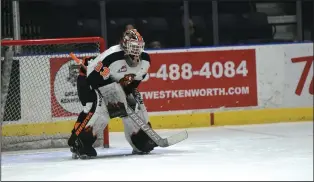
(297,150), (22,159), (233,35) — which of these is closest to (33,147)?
(22,159)

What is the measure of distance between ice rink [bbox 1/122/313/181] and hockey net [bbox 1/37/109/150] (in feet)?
1.86

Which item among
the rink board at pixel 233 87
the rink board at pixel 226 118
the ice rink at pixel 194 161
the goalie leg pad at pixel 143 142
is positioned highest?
the rink board at pixel 233 87

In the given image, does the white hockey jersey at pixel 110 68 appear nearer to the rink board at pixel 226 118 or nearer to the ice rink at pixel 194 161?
the ice rink at pixel 194 161

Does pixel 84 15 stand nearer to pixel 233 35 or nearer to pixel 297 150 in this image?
pixel 233 35

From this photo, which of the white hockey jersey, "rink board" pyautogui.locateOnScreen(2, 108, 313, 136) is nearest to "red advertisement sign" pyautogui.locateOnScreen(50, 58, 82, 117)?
"rink board" pyautogui.locateOnScreen(2, 108, 313, 136)

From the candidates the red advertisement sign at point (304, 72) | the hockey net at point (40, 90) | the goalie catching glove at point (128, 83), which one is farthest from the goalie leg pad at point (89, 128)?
the red advertisement sign at point (304, 72)

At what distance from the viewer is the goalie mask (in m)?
6.15

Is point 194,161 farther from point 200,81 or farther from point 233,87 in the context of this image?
point 233,87

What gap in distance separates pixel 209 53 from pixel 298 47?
3.52ft

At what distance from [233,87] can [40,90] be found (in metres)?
2.41

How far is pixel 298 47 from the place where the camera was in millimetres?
9414

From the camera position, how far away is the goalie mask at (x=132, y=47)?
615 cm

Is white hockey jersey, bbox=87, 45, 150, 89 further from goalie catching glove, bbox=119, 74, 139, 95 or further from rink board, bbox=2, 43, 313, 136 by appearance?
rink board, bbox=2, 43, 313, 136

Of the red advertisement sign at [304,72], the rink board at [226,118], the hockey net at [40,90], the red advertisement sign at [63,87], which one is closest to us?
the hockey net at [40,90]
